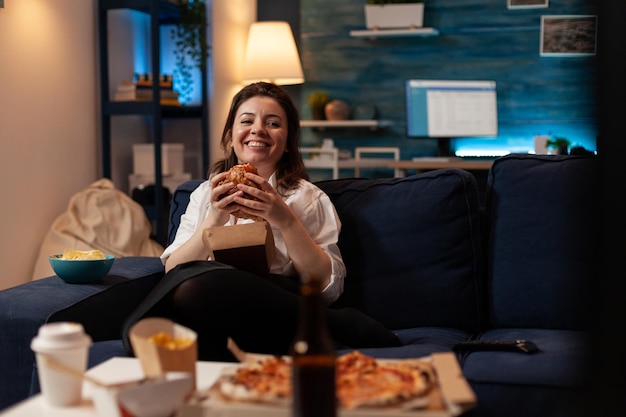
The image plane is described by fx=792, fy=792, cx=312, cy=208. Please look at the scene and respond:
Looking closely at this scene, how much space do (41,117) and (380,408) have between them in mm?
3122

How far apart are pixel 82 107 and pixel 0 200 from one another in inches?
31.0

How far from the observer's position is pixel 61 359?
3.50 feet

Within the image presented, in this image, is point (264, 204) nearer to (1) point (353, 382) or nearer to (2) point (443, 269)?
(2) point (443, 269)

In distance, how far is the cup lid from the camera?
1052 millimetres

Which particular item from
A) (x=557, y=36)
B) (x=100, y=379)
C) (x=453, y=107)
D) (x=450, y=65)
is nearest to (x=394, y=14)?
(x=450, y=65)

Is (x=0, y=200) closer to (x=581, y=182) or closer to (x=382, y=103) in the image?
(x=382, y=103)

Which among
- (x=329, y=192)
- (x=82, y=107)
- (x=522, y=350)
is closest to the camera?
(x=522, y=350)

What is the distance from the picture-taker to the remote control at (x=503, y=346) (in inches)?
68.4

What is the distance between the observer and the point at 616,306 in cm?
37

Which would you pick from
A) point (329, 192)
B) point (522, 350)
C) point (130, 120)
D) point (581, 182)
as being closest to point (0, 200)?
point (130, 120)

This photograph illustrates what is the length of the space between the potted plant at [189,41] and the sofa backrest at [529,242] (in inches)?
105

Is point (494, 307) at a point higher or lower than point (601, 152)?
lower

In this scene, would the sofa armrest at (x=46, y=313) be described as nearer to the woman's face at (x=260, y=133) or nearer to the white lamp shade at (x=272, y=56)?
the woman's face at (x=260, y=133)

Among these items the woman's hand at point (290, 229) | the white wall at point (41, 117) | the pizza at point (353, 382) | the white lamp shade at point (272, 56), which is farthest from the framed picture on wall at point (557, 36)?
the pizza at point (353, 382)
